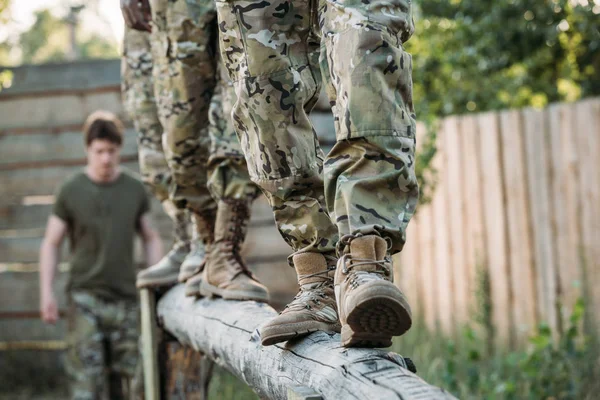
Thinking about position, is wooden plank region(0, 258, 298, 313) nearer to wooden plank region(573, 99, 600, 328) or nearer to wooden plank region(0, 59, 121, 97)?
wooden plank region(0, 59, 121, 97)

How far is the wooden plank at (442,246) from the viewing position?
24.0 feet

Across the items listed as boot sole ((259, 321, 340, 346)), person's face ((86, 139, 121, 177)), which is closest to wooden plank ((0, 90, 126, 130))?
person's face ((86, 139, 121, 177))

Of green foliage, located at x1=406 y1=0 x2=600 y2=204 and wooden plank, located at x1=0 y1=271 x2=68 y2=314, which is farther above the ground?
green foliage, located at x1=406 y1=0 x2=600 y2=204

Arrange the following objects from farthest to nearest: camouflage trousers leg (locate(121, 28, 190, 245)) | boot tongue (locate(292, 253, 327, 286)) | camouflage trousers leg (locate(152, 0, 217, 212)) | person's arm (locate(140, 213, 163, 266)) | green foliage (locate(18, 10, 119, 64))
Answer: green foliage (locate(18, 10, 119, 64)), person's arm (locate(140, 213, 163, 266)), camouflage trousers leg (locate(121, 28, 190, 245)), camouflage trousers leg (locate(152, 0, 217, 212)), boot tongue (locate(292, 253, 327, 286))

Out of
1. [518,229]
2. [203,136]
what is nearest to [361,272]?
[203,136]

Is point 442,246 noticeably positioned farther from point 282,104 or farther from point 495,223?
point 282,104

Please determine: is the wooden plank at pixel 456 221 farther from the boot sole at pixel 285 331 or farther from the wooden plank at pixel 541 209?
the boot sole at pixel 285 331

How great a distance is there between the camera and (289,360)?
232 cm

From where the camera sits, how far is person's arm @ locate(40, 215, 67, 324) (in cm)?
595

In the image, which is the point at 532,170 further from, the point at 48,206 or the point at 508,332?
the point at 48,206

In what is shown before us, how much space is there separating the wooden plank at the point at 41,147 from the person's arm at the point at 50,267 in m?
1.14

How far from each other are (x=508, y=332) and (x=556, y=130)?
4.95ft

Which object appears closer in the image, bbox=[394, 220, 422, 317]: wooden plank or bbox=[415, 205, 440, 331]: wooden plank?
bbox=[415, 205, 440, 331]: wooden plank

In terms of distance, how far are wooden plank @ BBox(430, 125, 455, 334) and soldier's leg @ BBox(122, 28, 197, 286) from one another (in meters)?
3.32
